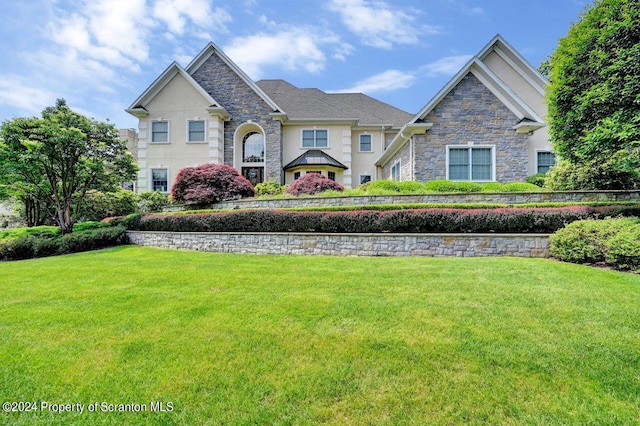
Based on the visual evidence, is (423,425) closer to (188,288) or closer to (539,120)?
(188,288)

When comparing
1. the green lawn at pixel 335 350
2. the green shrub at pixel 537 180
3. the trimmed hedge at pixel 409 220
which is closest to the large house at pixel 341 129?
the green shrub at pixel 537 180

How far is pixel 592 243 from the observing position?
688cm

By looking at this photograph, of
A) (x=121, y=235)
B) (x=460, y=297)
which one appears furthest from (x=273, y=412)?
(x=121, y=235)

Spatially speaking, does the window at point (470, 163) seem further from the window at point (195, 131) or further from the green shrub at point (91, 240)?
the green shrub at point (91, 240)

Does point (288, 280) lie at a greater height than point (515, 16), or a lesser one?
lesser

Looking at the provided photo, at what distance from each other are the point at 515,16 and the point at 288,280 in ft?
34.5

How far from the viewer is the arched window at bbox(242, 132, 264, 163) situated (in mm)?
20500

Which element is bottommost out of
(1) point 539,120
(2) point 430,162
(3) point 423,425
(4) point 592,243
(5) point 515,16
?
(3) point 423,425

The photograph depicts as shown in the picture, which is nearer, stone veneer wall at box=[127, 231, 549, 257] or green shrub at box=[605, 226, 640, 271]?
green shrub at box=[605, 226, 640, 271]

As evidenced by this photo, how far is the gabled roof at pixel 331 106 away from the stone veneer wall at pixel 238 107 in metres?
1.81

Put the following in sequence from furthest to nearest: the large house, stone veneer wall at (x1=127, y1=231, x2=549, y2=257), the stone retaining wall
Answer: the large house
the stone retaining wall
stone veneer wall at (x1=127, y1=231, x2=549, y2=257)

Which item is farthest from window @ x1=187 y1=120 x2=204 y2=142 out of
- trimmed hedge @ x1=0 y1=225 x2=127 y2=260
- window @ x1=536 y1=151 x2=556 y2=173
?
window @ x1=536 y1=151 x2=556 y2=173

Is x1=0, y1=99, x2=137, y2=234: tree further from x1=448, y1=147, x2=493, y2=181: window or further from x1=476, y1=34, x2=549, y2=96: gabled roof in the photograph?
x1=476, y1=34, x2=549, y2=96: gabled roof

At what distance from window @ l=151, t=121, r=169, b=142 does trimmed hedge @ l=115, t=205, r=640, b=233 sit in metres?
10.1
